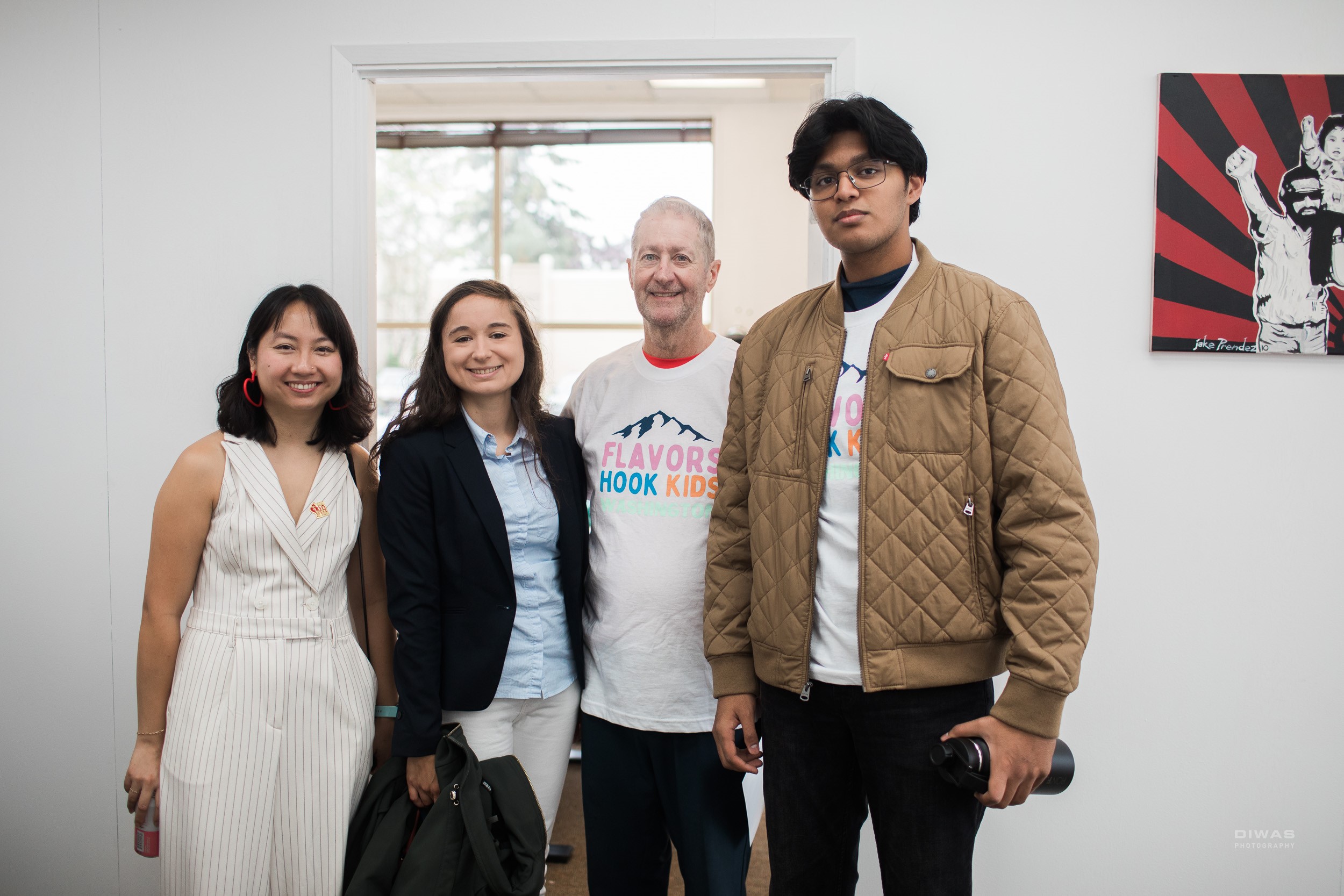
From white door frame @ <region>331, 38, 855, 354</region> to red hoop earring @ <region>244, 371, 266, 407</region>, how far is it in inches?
22.8

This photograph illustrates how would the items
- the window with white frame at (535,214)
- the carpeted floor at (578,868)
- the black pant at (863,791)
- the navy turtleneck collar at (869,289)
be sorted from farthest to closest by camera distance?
the window with white frame at (535,214)
the carpeted floor at (578,868)
the navy turtleneck collar at (869,289)
the black pant at (863,791)

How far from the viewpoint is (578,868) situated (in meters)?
2.52

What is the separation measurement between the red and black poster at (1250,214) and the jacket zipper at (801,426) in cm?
122

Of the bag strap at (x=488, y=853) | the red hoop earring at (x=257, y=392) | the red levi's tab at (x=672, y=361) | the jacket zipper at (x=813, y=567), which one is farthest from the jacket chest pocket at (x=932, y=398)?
the red hoop earring at (x=257, y=392)

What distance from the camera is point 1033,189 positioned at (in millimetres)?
1980

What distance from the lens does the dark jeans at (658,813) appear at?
1.57 meters

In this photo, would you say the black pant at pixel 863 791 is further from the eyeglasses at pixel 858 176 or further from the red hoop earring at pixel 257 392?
the red hoop earring at pixel 257 392

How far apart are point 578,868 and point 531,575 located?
1.49m

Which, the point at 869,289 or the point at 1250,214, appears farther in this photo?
the point at 1250,214

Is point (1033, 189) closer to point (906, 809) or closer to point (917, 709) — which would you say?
point (917, 709)

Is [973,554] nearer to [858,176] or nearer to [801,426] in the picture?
[801,426]
